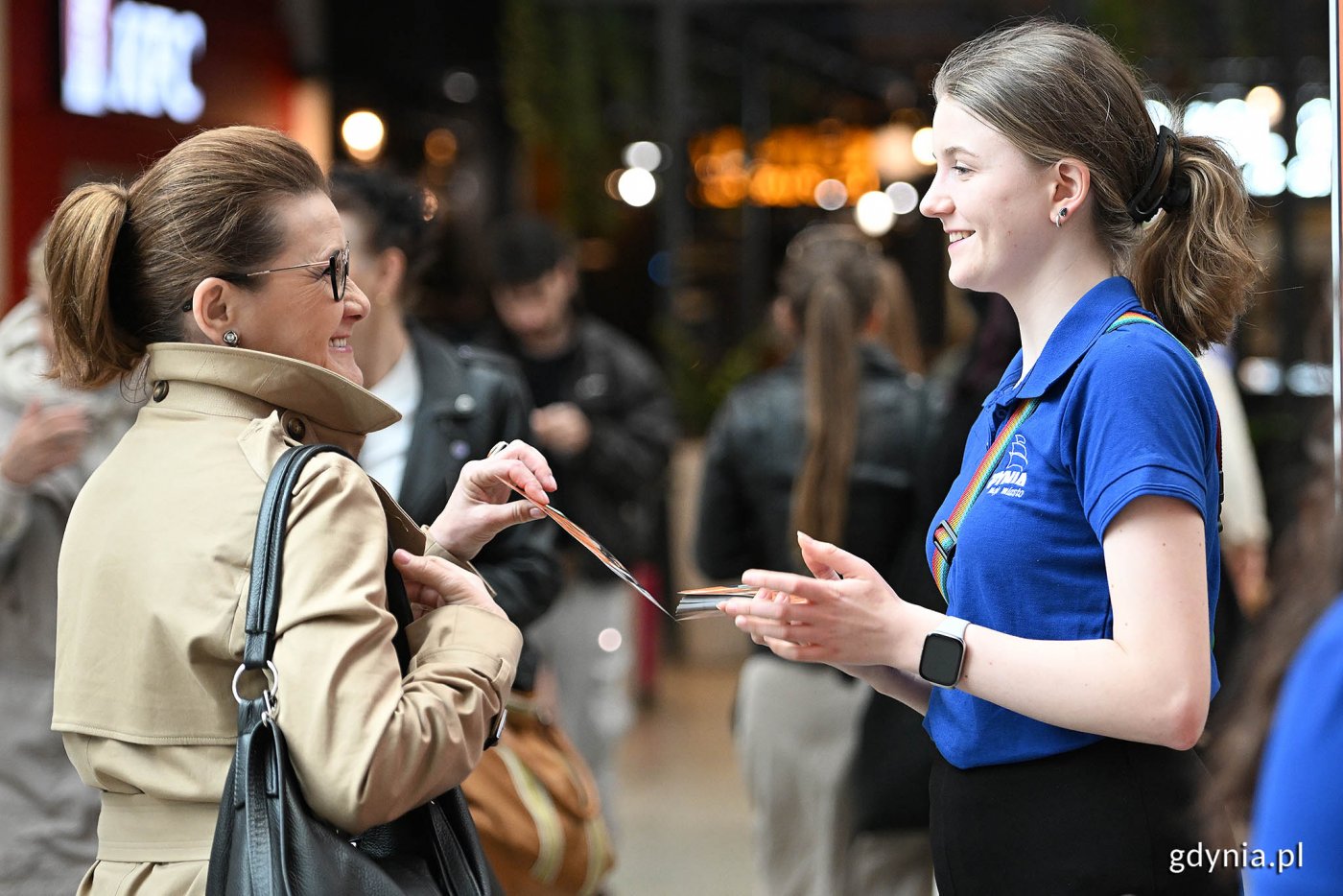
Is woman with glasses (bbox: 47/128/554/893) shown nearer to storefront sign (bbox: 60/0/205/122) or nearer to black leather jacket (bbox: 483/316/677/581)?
black leather jacket (bbox: 483/316/677/581)

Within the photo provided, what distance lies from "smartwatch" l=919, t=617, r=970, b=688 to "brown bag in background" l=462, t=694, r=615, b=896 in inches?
39.2

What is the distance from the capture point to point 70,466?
289cm

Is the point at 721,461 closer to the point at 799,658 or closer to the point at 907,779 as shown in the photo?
the point at 907,779

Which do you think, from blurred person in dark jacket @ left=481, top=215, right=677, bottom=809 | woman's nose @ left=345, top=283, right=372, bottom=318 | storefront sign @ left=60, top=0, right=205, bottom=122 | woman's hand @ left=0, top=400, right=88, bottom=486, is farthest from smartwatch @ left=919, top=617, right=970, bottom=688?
storefront sign @ left=60, top=0, right=205, bottom=122

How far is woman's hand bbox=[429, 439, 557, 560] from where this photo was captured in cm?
185

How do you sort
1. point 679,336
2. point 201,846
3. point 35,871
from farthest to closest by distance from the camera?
point 679,336, point 35,871, point 201,846

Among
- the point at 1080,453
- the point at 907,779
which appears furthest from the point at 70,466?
the point at 1080,453

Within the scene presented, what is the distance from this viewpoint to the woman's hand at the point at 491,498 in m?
1.85

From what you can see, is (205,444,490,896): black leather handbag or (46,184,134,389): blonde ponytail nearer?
(205,444,490,896): black leather handbag

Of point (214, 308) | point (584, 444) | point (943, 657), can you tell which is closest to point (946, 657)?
point (943, 657)

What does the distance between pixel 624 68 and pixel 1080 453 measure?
26.2ft

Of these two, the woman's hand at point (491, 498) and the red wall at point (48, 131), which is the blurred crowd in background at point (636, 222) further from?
the woman's hand at point (491, 498)

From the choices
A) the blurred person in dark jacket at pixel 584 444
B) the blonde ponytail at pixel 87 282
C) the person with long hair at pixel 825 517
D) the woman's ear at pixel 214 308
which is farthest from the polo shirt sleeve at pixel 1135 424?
the blurred person in dark jacket at pixel 584 444

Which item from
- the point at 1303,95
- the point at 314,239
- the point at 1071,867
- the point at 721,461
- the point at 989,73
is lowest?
the point at 1071,867
